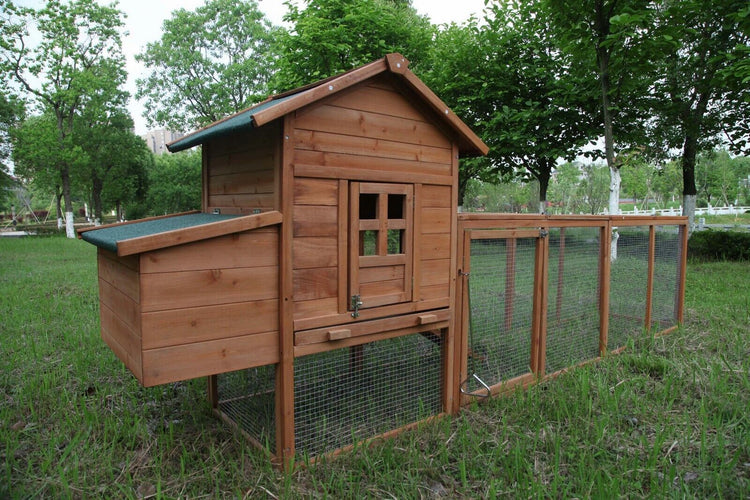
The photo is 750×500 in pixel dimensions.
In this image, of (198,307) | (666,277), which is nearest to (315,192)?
(198,307)

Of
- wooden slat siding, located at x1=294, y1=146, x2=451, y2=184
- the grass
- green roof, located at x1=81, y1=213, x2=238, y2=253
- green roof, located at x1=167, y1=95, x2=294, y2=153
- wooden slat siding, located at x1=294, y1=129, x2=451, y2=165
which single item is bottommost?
the grass

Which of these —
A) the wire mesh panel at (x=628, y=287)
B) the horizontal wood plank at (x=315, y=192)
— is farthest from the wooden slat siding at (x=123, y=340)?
the wire mesh panel at (x=628, y=287)

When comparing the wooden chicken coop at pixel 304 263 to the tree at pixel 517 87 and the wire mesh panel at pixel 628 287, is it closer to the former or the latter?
the wire mesh panel at pixel 628 287

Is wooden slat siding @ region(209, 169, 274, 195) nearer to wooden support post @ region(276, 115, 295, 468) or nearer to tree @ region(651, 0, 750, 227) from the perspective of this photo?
wooden support post @ region(276, 115, 295, 468)

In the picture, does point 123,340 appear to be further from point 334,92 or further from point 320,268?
point 334,92

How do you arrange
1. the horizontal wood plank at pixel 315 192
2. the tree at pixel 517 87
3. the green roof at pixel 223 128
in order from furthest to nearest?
the tree at pixel 517 87 → the horizontal wood plank at pixel 315 192 → the green roof at pixel 223 128

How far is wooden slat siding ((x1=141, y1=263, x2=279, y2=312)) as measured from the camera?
2.63 m

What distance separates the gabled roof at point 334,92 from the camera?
9.29 feet

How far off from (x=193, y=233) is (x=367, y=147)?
127 centimetres

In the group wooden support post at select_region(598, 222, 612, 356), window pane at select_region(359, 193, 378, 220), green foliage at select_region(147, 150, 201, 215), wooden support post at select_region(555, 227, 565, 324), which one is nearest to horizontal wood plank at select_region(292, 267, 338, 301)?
window pane at select_region(359, 193, 378, 220)

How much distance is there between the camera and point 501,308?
15.1 ft

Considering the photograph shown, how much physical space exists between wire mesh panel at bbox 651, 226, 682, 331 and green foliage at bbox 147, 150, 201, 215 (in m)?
25.4

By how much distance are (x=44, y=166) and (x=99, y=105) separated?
407 centimetres

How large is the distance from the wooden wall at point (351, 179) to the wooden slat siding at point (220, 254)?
18 cm
